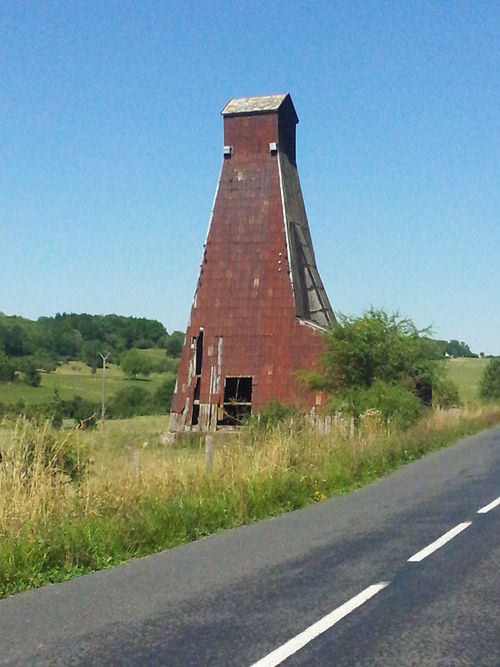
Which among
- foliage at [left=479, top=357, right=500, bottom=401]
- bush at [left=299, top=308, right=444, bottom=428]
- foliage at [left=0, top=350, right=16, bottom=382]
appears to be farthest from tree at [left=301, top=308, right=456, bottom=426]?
foliage at [left=0, top=350, right=16, bottom=382]

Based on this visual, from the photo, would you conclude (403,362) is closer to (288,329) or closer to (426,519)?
(288,329)

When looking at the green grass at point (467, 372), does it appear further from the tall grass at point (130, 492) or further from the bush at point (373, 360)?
the tall grass at point (130, 492)

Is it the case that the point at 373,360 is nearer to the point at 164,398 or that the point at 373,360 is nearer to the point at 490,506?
the point at 490,506

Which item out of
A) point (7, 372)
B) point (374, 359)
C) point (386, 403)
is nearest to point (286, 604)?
point (386, 403)

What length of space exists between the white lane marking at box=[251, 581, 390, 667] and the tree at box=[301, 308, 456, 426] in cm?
2419

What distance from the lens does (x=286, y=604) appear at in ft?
23.5

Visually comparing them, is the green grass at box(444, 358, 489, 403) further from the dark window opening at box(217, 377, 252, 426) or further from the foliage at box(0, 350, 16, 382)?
the dark window opening at box(217, 377, 252, 426)

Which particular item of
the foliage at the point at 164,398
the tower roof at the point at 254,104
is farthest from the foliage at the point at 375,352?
the foliage at the point at 164,398

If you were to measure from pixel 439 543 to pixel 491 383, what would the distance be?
66809 millimetres

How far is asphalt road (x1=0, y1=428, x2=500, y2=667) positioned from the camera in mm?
5828

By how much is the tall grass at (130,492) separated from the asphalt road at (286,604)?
0.47 metres

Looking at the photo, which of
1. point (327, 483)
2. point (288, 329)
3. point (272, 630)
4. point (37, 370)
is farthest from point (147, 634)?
point (37, 370)

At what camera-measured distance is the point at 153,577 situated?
8.55 metres

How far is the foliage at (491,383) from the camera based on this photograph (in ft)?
240
